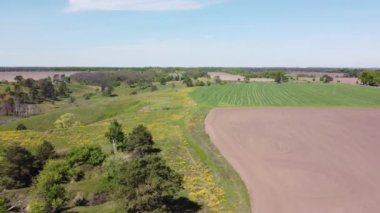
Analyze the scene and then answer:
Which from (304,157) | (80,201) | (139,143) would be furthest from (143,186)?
(304,157)

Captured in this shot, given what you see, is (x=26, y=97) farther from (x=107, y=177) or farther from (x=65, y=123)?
(x=107, y=177)

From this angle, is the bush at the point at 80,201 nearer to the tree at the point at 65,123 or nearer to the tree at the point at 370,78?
the tree at the point at 65,123

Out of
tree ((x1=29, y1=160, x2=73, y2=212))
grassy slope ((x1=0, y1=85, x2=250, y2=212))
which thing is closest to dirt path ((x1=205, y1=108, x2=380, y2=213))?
grassy slope ((x1=0, y1=85, x2=250, y2=212))

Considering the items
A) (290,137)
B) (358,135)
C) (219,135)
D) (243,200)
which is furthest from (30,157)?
(358,135)

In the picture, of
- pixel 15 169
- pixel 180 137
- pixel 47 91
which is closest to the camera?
pixel 15 169

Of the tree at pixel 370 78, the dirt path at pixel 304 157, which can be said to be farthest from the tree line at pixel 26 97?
the tree at pixel 370 78

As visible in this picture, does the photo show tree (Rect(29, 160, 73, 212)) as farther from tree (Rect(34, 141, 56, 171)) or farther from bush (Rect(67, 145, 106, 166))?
tree (Rect(34, 141, 56, 171))

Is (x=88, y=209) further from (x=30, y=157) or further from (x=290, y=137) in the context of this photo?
(x=290, y=137)
